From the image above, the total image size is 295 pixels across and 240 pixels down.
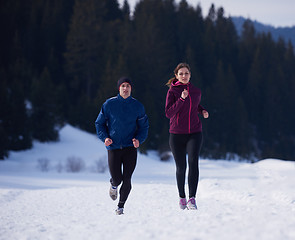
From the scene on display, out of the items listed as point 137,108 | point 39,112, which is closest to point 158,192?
point 137,108

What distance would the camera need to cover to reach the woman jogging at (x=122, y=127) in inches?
192

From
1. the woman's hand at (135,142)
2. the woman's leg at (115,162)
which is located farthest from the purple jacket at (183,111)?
the woman's leg at (115,162)

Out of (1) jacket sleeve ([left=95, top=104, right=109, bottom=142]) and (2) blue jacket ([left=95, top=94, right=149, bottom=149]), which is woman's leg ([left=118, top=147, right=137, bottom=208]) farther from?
(1) jacket sleeve ([left=95, top=104, right=109, bottom=142])

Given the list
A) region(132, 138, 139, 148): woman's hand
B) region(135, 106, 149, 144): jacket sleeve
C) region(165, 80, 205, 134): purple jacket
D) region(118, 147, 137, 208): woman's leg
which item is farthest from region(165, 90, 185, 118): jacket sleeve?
region(118, 147, 137, 208): woman's leg

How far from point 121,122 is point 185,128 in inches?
35.6

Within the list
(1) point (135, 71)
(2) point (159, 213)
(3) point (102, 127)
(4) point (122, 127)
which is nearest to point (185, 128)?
(4) point (122, 127)

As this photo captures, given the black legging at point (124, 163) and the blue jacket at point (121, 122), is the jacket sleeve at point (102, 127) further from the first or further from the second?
the black legging at point (124, 163)

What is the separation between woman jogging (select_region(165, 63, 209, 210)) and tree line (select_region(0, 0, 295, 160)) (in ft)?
67.1

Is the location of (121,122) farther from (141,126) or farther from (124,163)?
(124,163)

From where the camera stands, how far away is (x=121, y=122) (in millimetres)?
4879

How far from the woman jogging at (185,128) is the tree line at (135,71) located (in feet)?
67.1

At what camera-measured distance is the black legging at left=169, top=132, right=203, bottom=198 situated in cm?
493

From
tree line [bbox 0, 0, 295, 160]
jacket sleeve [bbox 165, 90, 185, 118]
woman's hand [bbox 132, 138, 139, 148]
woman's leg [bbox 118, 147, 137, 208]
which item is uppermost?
tree line [bbox 0, 0, 295, 160]

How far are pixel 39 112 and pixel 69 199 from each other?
70.3ft
